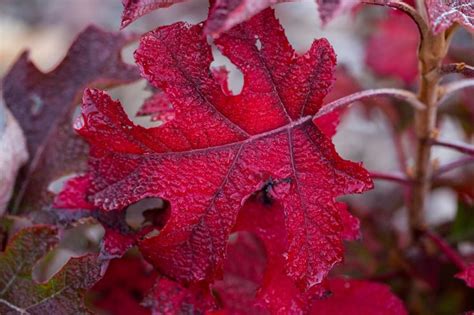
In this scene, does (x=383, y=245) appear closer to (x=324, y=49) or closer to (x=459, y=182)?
(x=459, y=182)

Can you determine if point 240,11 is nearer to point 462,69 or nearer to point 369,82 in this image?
point 462,69

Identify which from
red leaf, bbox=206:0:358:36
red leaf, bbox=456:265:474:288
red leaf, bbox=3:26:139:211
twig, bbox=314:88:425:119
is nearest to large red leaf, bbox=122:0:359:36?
red leaf, bbox=206:0:358:36

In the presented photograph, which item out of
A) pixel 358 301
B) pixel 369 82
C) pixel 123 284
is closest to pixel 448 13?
pixel 358 301

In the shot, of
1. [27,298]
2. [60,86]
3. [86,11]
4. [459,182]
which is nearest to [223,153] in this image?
[27,298]

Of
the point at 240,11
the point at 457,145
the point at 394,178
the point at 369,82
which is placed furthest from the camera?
the point at 369,82

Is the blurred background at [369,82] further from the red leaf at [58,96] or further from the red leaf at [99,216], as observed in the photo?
the red leaf at [99,216]

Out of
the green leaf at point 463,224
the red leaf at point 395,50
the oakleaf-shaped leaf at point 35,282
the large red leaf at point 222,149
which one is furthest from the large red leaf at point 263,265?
the red leaf at point 395,50
